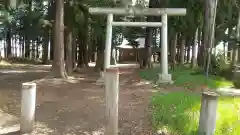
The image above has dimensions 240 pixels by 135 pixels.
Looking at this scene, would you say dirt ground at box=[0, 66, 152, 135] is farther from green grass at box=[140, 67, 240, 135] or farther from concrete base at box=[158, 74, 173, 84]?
concrete base at box=[158, 74, 173, 84]

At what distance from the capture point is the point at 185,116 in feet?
26.4

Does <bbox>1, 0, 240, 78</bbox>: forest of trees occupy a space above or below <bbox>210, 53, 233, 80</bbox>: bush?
above

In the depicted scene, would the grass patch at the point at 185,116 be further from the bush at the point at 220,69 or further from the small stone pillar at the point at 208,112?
the bush at the point at 220,69

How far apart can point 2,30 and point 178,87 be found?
31059 millimetres

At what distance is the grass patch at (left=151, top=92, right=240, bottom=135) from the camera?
770 centimetres

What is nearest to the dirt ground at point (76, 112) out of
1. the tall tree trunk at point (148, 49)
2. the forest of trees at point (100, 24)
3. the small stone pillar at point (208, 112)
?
the small stone pillar at point (208, 112)

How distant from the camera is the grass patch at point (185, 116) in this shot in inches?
303

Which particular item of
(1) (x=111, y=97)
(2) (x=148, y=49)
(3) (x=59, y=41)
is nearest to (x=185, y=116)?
(1) (x=111, y=97)

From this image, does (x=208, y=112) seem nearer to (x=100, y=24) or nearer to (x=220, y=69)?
(x=220, y=69)

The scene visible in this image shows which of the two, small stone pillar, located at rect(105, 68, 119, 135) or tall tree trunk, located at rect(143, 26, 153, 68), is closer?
small stone pillar, located at rect(105, 68, 119, 135)

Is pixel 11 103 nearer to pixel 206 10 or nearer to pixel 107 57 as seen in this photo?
pixel 107 57

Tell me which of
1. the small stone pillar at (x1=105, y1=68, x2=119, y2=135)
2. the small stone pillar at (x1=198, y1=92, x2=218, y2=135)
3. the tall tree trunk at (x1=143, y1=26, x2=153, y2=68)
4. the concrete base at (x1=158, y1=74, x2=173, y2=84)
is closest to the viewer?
the small stone pillar at (x1=198, y1=92, x2=218, y2=135)

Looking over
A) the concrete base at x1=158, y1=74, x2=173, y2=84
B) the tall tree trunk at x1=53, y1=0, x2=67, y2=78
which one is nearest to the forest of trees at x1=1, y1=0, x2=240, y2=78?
the tall tree trunk at x1=53, y1=0, x2=67, y2=78

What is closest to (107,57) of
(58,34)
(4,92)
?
(58,34)
